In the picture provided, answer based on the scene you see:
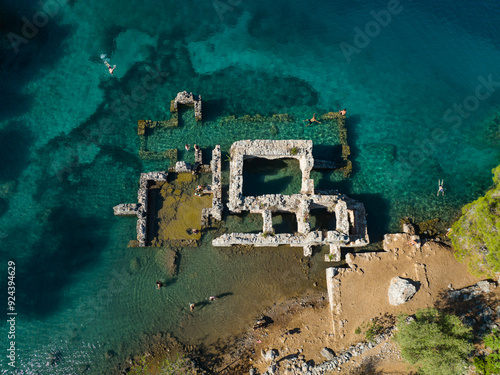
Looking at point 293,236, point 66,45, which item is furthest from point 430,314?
point 66,45

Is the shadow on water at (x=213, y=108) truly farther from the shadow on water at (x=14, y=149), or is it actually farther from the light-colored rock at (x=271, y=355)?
the light-colored rock at (x=271, y=355)

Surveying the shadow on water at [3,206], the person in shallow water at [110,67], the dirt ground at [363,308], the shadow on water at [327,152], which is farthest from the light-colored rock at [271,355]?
the person in shallow water at [110,67]

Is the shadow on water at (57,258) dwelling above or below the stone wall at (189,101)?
below

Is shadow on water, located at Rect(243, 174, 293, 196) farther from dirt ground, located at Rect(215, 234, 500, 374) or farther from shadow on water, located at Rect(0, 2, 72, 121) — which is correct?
shadow on water, located at Rect(0, 2, 72, 121)

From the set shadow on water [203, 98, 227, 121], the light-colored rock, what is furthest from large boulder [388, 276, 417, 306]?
shadow on water [203, 98, 227, 121]

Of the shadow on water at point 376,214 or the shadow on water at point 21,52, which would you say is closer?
the shadow on water at point 376,214

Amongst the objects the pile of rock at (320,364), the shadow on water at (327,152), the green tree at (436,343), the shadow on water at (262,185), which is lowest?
the pile of rock at (320,364)

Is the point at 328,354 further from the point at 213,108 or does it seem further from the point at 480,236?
the point at 213,108
